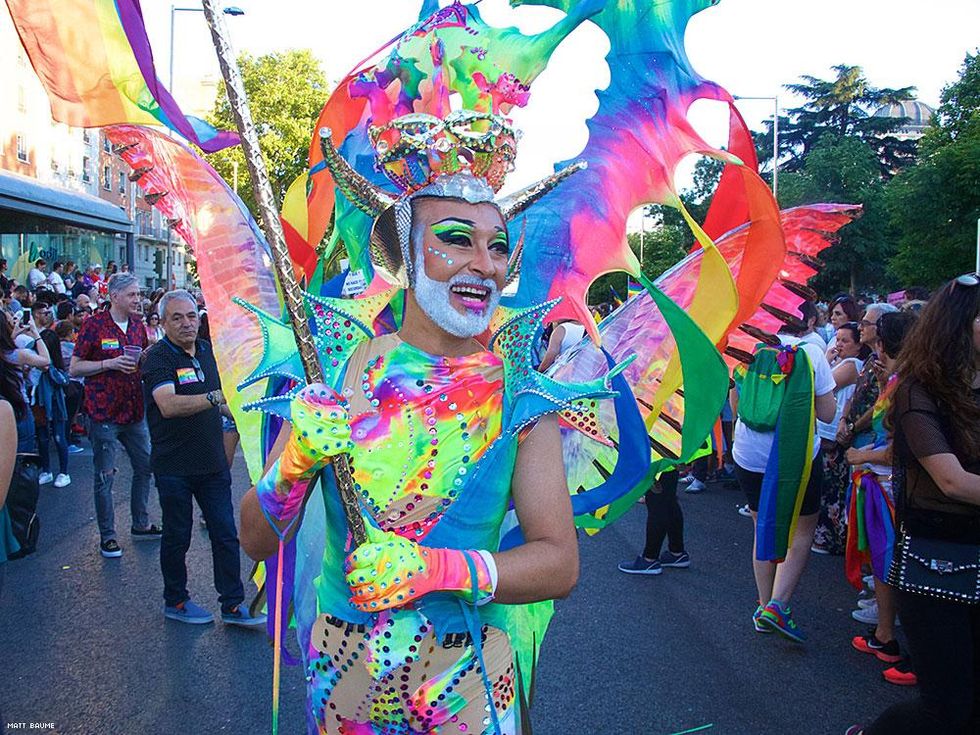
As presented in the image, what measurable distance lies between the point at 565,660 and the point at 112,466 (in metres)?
3.43

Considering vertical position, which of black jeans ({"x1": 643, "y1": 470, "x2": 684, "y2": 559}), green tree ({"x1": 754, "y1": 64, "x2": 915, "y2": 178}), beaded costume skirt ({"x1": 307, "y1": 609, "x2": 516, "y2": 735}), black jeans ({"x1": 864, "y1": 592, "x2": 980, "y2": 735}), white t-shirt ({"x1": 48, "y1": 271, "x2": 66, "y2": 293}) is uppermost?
green tree ({"x1": 754, "y1": 64, "x2": 915, "y2": 178})

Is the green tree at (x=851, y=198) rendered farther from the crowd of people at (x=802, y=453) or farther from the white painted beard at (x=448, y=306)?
the white painted beard at (x=448, y=306)

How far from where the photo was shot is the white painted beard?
6.11 ft

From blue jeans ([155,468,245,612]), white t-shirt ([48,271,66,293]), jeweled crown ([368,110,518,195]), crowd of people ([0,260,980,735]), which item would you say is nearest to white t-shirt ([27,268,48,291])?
white t-shirt ([48,271,66,293])

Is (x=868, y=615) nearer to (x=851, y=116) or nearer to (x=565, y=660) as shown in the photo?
(x=565, y=660)

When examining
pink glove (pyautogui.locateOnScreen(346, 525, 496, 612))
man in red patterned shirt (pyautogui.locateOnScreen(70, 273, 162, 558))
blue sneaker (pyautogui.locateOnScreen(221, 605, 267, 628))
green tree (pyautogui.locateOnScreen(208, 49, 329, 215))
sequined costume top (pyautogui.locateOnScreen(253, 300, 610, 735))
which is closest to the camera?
pink glove (pyautogui.locateOnScreen(346, 525, 496, 612))

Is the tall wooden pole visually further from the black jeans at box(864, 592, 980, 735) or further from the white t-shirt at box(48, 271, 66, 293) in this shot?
the white t-shirt at box(48, 271, 66, 293)

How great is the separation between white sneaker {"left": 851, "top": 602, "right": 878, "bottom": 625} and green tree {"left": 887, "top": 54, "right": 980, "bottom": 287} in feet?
74.2

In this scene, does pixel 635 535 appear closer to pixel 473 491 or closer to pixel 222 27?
pixel 473 491

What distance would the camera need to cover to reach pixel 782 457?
163 inches

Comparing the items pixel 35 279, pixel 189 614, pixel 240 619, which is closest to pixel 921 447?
pixel 240 619

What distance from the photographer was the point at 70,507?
6883 mm

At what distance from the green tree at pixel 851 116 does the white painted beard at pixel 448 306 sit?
50049mm

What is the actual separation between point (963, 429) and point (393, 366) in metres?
1.86
